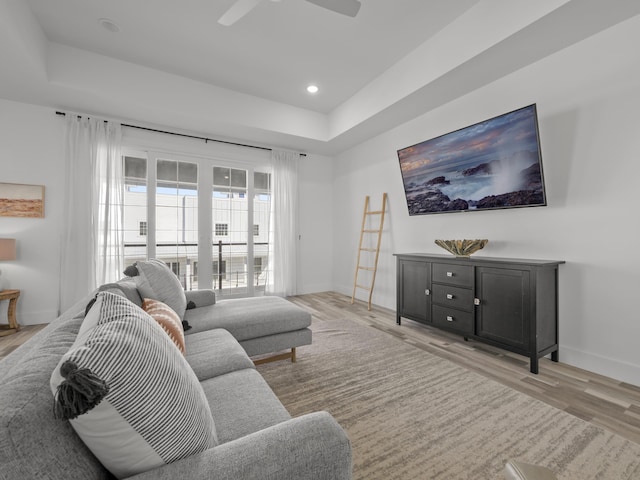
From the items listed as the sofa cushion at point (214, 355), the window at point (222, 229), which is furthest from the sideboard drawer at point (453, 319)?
the window at point (222, 229)

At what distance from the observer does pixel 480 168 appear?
9.34 feet

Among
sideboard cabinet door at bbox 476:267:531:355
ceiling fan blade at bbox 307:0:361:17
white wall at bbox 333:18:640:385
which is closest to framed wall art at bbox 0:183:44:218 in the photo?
ceiling fan blade at bbox 307:0:361:17

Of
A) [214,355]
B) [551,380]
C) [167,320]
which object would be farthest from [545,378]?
[167,320]

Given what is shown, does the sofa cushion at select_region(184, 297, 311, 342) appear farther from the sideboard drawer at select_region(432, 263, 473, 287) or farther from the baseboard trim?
the baseboard trim

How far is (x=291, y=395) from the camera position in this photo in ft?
6.30

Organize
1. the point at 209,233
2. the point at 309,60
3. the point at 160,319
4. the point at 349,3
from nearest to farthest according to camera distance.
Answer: the point at 160,319, the point at 349,3, the point at 309,60, the point at 209,233

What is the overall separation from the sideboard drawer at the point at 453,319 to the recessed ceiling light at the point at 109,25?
4123mm

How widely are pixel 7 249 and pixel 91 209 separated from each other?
0.85 metres

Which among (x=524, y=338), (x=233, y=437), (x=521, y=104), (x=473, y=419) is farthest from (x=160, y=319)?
(x=521, y=104)

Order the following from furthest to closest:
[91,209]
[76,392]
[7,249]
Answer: [91,209] → [7,249] → [76,392]

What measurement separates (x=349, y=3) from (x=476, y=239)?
237 cm

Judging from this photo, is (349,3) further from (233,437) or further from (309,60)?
(233,437)

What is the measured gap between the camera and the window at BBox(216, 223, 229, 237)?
4.48 m

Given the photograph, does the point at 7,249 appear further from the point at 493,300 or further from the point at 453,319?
the point at 493,300
